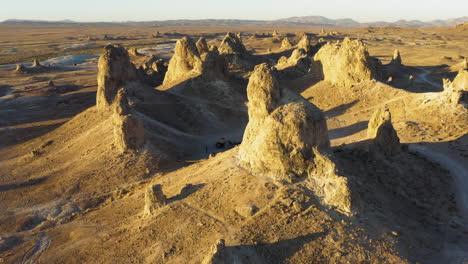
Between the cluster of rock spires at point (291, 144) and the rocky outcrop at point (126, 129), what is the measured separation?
13.1 metres

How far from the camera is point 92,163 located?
28156mm

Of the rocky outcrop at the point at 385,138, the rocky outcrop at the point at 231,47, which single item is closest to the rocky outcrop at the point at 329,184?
the rocky outcrop at the point at 385,138

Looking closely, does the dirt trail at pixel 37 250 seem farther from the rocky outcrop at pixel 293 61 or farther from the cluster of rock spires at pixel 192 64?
the rocky outcrop at pixel 293 61

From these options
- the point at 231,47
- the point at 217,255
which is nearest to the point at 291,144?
the point at 217,255

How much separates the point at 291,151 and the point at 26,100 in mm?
51355

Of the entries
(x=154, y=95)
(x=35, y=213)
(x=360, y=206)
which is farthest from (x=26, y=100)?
(x=360, y=206)

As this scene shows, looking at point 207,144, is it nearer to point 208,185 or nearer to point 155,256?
point 208,185

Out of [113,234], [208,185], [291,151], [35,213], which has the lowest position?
[35,213]

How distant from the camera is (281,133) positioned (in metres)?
18.5

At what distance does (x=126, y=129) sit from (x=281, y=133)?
1555 cm

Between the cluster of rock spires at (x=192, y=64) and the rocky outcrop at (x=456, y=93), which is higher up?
the cluster of rock spires at (x=192, y=64)

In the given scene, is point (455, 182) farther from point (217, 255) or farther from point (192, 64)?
point (192, 64)

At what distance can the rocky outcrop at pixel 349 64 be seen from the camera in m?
40.7

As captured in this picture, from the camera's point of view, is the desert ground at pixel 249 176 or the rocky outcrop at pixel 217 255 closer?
the rocky outcrop at pixel 217 255
